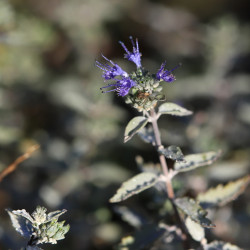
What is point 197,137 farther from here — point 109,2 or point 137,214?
point 109,2

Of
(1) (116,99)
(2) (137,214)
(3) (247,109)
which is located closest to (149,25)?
(1) (116,99)

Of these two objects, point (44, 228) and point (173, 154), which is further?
point (173, 154)

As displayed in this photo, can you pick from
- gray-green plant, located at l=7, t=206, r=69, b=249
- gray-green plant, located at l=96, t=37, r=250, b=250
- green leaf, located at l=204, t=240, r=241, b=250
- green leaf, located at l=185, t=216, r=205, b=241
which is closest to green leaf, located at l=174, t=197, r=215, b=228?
gray-green plant, located at l=96, t=37, r=250, b=250

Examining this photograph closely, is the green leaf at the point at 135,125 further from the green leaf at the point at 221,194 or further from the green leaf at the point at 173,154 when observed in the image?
the green leaf at the point at 221,194

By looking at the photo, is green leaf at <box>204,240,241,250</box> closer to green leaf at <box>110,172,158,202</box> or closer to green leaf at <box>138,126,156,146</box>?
green leaf at <box>110,172,158,202</box>

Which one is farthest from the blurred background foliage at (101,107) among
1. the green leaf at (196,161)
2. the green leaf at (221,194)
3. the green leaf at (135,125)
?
the green leaf at (135,125)

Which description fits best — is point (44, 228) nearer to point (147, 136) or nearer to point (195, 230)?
point (147, 136)

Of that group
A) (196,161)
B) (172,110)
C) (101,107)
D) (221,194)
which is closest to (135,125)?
(172,110)

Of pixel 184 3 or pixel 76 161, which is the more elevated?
pixel 184 3

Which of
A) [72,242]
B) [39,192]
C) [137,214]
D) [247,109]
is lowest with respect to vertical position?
[137,214]
